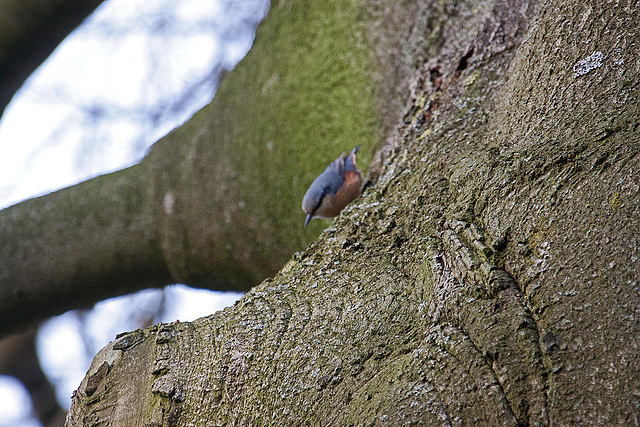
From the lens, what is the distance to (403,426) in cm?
62

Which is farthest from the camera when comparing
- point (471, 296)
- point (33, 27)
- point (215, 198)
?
point (215, 198)

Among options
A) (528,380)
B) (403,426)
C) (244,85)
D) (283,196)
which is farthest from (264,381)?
(244,85)

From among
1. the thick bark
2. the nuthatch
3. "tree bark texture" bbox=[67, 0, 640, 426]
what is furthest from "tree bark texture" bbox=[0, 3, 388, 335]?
"tree bark texture" bbox=[67, 0, 640, 426]

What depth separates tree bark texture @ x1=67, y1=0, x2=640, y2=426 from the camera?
0.59m

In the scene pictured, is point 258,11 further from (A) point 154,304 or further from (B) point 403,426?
(B) point 403,426

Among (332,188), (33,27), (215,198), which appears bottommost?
(332,188)

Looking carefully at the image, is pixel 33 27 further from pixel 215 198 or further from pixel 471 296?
pixel 471 296

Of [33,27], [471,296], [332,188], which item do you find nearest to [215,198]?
[332,188]

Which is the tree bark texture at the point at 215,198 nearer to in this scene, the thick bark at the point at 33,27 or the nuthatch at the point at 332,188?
the nuthatch at the point at 332,188

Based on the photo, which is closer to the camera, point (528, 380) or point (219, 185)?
point (528, 380)

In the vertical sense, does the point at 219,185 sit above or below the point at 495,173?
above

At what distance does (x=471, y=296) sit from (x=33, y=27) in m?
1.99

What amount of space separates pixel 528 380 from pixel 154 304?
3.77 metres

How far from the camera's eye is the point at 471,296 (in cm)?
71
